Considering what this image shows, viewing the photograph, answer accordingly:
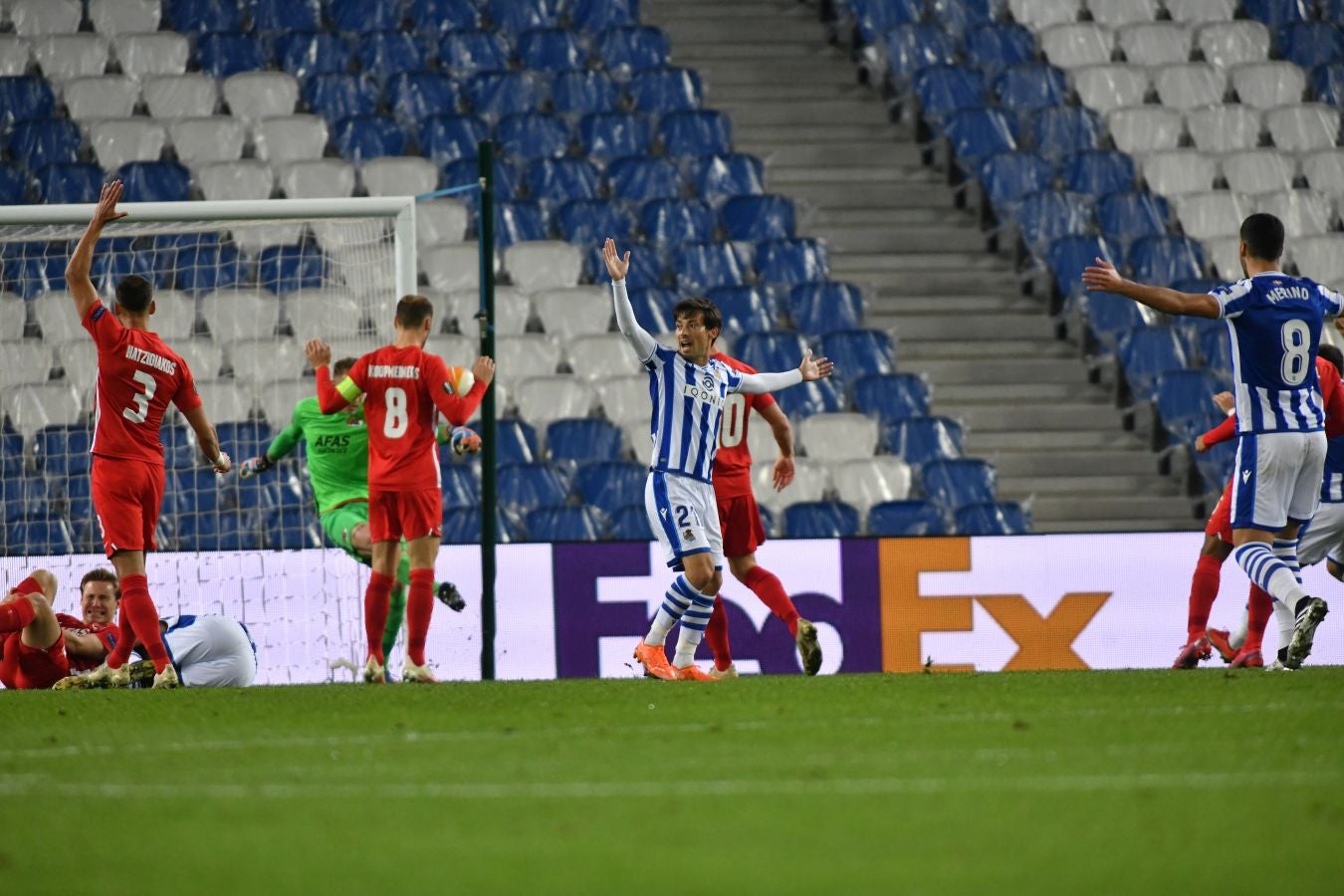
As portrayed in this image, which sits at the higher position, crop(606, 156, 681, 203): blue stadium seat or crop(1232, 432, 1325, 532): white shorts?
crop(606, 156, 681, 203): blue stadium seat

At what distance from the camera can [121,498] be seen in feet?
27.5

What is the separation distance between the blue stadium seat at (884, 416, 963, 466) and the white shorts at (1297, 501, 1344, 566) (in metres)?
4.21

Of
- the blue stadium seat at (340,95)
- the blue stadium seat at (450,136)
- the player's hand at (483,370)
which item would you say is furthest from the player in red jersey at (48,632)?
the blue stadium seat at (340,95)

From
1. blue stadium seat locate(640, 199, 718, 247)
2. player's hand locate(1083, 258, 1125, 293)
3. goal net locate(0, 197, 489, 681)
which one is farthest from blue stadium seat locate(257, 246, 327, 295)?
player's hand locate(1083, 258, 1125, 293)

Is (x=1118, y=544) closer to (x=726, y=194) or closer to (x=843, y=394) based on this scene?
(x=843, y=394)

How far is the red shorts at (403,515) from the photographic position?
8773 mm

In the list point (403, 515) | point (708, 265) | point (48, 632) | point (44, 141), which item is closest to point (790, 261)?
point (708, 265)

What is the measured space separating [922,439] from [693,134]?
163 inches

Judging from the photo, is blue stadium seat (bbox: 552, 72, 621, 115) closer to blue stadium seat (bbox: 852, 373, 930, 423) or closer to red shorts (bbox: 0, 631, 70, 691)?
blue stadium seat (bbox: 852, 373, 930, 423)

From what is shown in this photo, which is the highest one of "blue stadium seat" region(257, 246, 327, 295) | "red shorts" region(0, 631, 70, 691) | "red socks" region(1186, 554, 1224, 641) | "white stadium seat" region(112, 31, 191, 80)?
"white stadium seat" region(112, 31, 191, 80)

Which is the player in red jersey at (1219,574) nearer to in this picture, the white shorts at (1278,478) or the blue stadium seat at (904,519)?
the white shorts at (1278,478)

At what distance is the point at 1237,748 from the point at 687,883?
2.43 metres

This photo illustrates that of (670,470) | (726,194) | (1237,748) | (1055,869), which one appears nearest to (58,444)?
(670,470)

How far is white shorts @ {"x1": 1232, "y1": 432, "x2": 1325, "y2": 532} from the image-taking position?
7906mm
